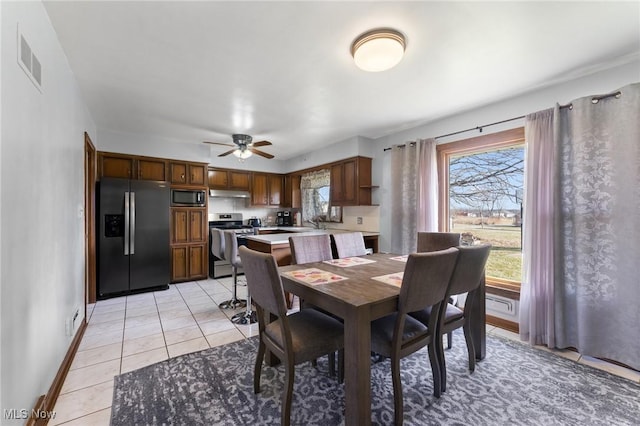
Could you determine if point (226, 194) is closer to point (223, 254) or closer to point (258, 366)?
point (223, 254)

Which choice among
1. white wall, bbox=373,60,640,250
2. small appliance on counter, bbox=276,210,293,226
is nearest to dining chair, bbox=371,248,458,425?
white wall, bbox=373,60,640,250

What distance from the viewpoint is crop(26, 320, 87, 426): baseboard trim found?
141cm

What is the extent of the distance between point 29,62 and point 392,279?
2.41m


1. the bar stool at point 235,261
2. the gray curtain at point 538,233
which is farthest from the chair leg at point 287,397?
the gray curtain at point 538,233

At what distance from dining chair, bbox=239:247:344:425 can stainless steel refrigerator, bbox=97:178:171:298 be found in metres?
3.12

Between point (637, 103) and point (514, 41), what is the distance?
3.49ft

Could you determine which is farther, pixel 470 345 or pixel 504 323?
pixel 504 323

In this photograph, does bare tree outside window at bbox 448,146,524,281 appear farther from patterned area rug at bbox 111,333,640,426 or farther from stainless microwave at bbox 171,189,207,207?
stainless microwave at bbox 171,189,207,207

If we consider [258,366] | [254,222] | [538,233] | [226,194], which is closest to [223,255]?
[258,366]

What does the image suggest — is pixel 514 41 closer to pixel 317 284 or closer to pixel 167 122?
pixel 317 284

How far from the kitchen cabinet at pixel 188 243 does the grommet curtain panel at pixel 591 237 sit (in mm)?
4593

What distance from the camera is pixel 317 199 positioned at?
5422 millimetres

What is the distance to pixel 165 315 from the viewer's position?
312 centimetres

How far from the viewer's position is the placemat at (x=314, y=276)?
181cm
